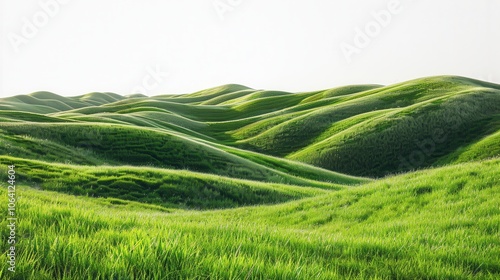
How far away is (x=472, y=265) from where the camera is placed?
5184 millimetres

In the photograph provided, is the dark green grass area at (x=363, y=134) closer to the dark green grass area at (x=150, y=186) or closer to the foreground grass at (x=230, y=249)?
the dark green grass area at (x=150, y=186)

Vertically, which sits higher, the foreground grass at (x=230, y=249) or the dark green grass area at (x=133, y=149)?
the foreground grass at (x=230, y=249)

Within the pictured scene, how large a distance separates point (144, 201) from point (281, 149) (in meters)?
55.3

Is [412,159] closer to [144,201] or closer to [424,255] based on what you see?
[144,201]

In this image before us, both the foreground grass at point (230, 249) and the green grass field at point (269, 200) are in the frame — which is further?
the green grass field at point (269, 200)

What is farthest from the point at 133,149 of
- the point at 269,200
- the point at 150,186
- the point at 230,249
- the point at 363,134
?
the point at 363,134

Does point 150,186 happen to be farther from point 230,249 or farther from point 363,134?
point 363,134

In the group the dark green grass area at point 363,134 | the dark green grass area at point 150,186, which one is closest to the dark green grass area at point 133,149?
the dark green grass area at point 363,134

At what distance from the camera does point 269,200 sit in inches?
1125

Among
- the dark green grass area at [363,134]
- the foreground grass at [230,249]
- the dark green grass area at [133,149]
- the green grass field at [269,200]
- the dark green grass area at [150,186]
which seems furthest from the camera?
the dark green grass area at [363,134]

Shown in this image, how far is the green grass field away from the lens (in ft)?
11.4

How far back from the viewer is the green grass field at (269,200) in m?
3.47

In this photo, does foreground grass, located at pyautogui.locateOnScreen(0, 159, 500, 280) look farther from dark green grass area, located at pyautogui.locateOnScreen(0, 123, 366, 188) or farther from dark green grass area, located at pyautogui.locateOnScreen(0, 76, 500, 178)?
dark green grass area, located at pyautogui.locateOnScreen(0, 76, 500, 178)

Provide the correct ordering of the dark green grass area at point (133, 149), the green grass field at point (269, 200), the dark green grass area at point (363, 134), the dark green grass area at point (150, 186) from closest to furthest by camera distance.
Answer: the green grass field at point (269, 200), the dark green grass area at point (150, 186), the dark green grass area at point (133, 149), the dark green grass area at point (363, 134)
